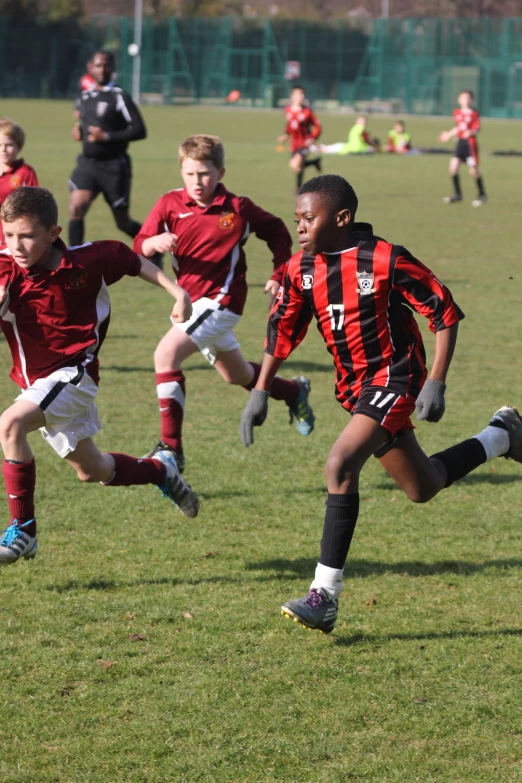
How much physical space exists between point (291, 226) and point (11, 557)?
1334cm

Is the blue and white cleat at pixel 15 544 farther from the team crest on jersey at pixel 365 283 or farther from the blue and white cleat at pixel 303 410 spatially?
the blue and white cleat at pixel 303 410

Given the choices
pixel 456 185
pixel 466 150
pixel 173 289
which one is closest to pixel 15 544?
pixel 173 289

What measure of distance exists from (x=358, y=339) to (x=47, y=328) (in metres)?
1.31

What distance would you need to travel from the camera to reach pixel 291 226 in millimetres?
17438

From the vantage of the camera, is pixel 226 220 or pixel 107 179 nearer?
pixel 226 220

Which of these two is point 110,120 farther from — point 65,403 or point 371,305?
point 371,305

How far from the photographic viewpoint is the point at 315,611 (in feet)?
13.3

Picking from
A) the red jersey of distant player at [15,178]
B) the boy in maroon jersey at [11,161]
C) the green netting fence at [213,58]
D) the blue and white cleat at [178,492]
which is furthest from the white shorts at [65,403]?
the green netting fence at [213,58]

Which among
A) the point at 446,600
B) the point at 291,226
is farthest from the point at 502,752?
the point at 291,226

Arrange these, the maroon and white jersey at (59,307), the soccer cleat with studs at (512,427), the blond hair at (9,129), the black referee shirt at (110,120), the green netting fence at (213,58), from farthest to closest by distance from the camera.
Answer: the green netting fence at (213,58), the black referee shirt at (110,120), the blond hair at (9,129), the soccer cleat with studs at (512,427), the maroon and white jersey at (59,307)

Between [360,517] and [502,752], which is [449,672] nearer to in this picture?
[502,752]

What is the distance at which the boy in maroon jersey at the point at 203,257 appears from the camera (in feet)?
19.9

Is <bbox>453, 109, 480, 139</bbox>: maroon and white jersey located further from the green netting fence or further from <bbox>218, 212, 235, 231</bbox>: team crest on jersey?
the green netting fence

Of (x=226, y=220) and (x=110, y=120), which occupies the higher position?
(x=110, y=120)
